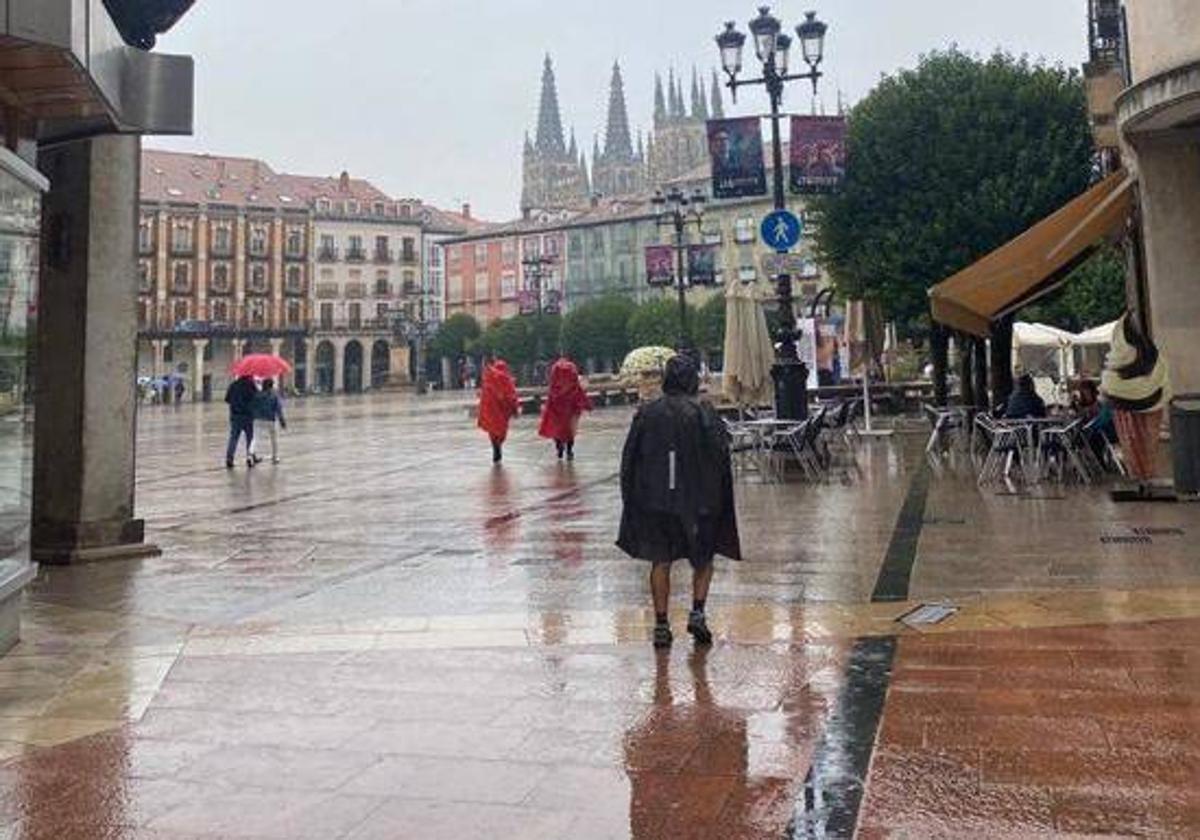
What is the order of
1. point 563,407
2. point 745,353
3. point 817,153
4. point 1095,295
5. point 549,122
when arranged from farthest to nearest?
point 549,122 < point 1095,295 < point 563,407 < point 745,353 < point 817,153

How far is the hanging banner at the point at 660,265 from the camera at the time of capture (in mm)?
29969

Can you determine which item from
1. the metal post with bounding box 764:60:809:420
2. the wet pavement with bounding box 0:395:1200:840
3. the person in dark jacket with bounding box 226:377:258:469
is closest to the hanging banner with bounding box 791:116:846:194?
the metal post with bounding box 764:60:809:420

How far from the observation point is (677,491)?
18.0 feet

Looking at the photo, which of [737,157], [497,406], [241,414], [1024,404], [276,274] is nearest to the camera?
[1024,404]

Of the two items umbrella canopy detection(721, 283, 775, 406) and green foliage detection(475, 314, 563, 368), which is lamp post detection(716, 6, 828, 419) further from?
green foliage detection(475, 314, 563, 368)

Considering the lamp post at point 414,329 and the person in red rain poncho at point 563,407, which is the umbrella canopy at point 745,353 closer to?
the person in red rain poncho at point 563,407

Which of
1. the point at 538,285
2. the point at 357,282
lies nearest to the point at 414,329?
the point at 357,282

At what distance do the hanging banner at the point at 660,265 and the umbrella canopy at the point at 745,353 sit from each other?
1263 centimetres

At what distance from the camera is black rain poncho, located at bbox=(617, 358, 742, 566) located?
5.51 metres

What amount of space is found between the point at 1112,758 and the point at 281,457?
1827 centimetres

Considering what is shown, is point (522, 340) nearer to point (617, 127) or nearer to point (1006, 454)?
point (617, 127)

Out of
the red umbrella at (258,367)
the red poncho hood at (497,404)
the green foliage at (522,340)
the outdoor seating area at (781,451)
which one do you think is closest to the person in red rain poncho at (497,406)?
the red poncho hood at (497,404)

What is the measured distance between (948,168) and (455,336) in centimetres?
7916

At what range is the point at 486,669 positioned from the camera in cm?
→ 529
